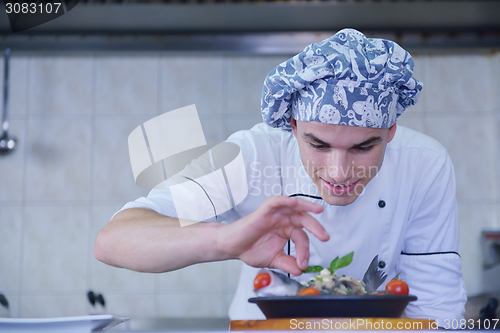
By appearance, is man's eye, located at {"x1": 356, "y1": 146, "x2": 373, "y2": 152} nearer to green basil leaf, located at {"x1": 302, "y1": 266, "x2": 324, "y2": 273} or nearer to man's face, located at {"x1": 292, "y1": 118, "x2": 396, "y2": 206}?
man's face, located at {"x1": 292, "y1": 118, "x2": 396, "y2": 206}

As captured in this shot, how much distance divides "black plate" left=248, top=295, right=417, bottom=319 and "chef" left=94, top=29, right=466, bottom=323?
83mm

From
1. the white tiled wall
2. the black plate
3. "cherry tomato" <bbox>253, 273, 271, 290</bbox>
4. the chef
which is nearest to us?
the black plate

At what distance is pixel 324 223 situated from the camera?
1.09 m

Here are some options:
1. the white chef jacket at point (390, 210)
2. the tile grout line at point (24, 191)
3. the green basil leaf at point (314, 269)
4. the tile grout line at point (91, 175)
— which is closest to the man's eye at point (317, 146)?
the white chef jacket at point (390, 210)

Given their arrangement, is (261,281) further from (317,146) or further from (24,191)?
(24,191)

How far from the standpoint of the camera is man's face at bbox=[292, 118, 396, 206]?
86 centimetres

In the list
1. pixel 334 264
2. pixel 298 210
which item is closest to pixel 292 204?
pixel 298 210

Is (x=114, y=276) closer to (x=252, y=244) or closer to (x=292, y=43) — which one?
(x=292, y=43)

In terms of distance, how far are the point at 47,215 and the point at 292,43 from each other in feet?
5.10

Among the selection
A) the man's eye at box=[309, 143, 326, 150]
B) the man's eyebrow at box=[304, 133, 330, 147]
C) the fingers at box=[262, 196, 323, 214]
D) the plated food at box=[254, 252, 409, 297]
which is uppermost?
the man's eyebrow at box=[304, 133, 330, 147]

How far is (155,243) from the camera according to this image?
75 centimetres

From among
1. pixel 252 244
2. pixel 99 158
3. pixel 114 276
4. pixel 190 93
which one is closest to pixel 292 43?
pixel 190 93

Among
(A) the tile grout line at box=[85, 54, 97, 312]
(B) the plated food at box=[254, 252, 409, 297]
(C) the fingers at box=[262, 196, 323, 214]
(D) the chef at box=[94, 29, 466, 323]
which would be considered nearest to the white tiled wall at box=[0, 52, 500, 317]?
(A) the tile grout line at box=[85, 54, 97, 312]

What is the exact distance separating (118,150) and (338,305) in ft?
6.28
